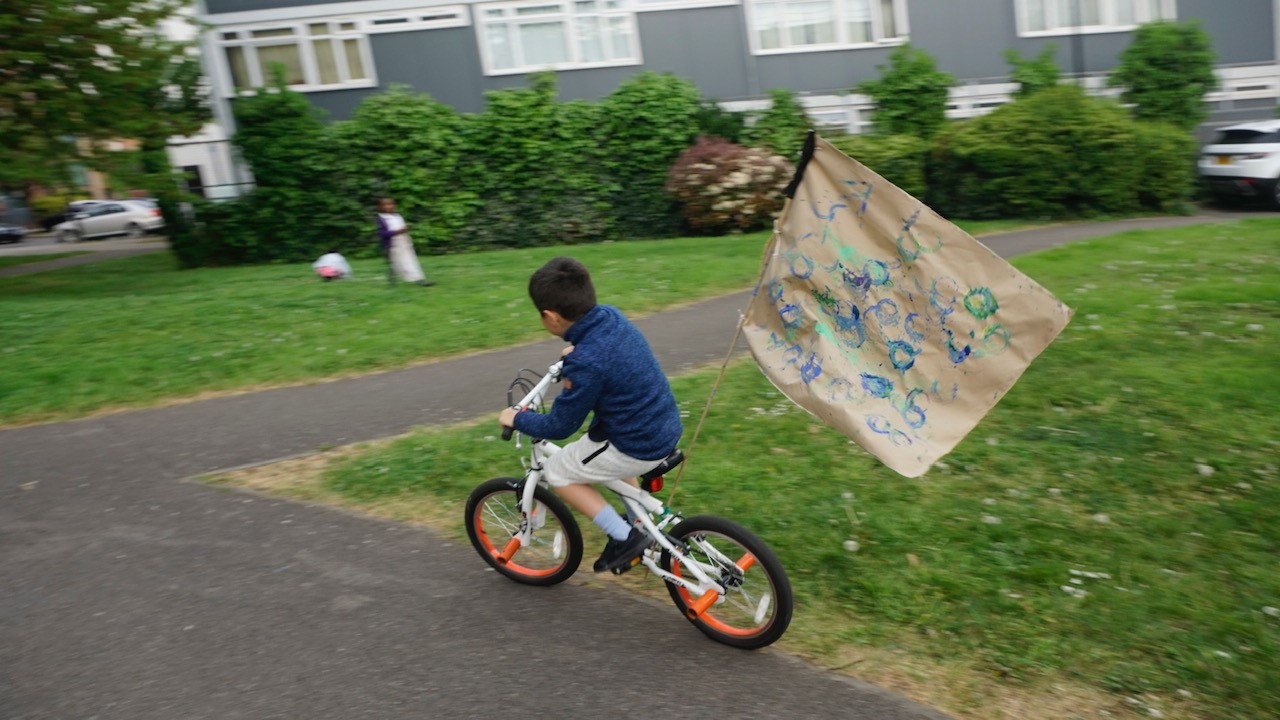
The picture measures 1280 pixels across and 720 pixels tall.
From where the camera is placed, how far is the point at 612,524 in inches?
168

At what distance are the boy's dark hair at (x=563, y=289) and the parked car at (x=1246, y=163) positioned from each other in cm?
1855

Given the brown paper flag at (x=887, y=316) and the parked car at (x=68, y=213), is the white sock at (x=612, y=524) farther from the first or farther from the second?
the parked car at (x=68, y=213)

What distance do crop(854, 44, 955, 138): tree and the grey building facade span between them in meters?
0.94

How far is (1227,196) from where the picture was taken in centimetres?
1877

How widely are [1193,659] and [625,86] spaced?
17.6 m

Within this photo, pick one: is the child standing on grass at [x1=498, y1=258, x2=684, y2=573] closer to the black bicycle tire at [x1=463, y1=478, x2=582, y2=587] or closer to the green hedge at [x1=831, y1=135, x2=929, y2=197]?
the black bicycle tire at [x1=463, y1=478, x2=582, y2=587]

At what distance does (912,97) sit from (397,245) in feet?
41.4

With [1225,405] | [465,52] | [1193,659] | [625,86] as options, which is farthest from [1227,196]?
[1193,659]

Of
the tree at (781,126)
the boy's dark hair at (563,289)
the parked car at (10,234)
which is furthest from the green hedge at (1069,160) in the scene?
the parked car at (10,234)

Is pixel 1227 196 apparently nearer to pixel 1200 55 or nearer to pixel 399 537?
pixel 1200 55

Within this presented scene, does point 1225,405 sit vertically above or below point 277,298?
below

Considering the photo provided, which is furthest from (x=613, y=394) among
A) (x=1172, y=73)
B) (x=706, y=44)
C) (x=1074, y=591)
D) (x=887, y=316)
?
(x=1172, y=73)

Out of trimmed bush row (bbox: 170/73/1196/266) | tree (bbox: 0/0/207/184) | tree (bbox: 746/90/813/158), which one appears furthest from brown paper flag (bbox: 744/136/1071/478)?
tree (bbox: 746/90/813/158)

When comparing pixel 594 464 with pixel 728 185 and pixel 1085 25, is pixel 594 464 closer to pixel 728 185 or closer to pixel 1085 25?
pixel 728 185
